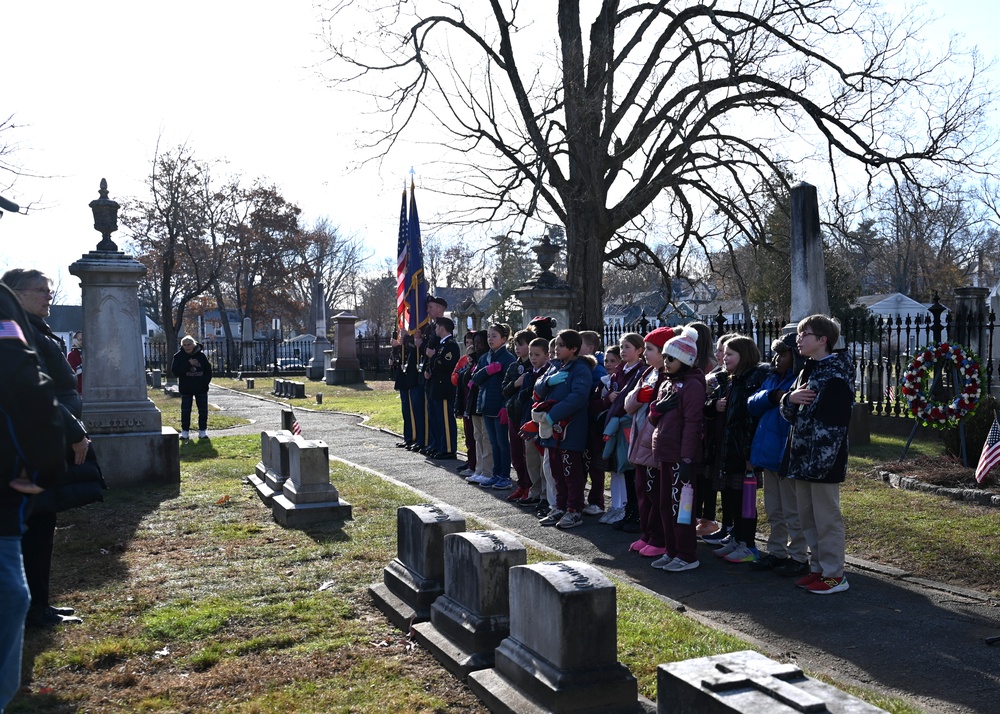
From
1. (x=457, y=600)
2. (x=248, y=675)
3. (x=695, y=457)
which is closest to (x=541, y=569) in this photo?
(x=457, y=600)

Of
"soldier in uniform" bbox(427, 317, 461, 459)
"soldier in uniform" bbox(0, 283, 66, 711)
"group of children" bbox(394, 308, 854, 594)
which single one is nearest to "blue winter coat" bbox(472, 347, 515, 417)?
"group of children" bbox(394, 308, 854, 594)

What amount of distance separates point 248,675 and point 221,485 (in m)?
6.29

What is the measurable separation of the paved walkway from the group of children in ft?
0.70

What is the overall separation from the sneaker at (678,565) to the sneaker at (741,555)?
431mm

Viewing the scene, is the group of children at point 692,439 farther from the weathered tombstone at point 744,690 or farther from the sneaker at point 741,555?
the weathered tombstone at point 744,690

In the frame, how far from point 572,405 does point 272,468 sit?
377 cm

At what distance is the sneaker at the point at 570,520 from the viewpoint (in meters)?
8.44

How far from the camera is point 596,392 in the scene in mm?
8781

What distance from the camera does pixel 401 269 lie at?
53.9ft

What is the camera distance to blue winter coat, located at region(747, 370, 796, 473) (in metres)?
6.65

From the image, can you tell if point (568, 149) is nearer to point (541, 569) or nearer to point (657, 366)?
point (657, 366)

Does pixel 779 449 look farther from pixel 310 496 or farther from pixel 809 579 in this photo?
pixel 310 496

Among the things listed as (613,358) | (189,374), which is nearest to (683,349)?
(613,358)

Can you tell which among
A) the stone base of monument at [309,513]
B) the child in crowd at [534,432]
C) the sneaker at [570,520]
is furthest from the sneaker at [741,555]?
the stone base of monument at [309,513]
